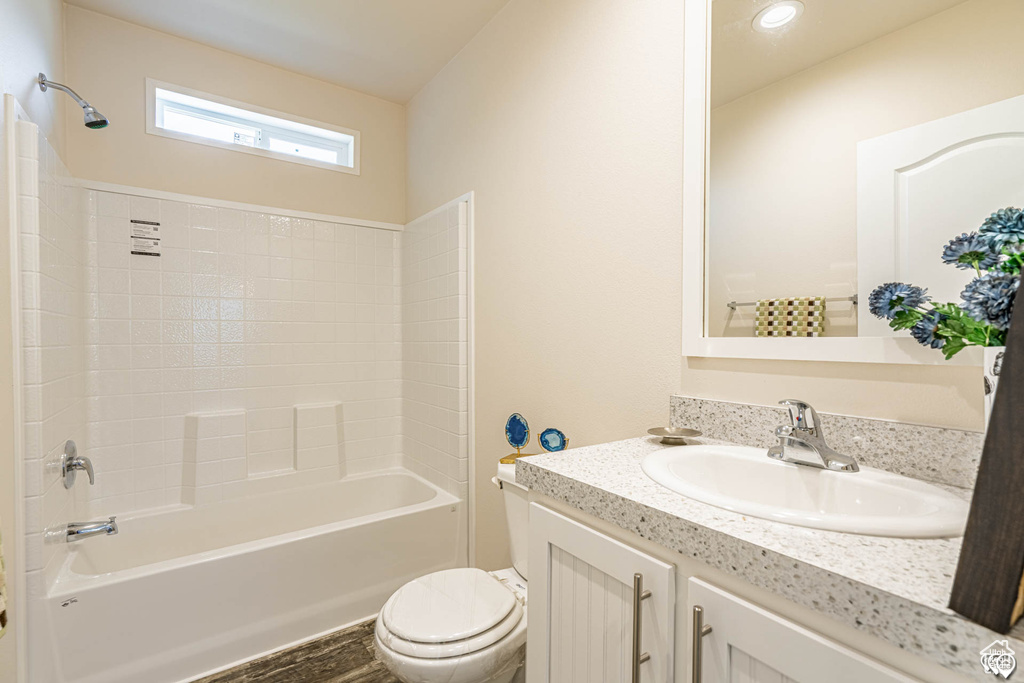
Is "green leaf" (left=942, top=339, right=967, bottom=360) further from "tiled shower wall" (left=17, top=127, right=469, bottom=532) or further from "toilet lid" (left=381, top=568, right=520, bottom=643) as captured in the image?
"tiled shower wall" (left=17, top=127, right=469, bottom=532)

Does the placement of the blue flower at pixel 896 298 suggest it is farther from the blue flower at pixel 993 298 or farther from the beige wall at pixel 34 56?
the beige wall at pixel 34 56

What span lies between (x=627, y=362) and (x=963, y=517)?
2.96ft

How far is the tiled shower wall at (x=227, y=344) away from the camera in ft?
7.42

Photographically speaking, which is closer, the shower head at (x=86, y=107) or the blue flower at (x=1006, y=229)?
the blue flower at (x=1006, y=229)

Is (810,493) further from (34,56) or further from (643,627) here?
(34,56)

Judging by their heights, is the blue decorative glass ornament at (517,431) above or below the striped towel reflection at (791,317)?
below

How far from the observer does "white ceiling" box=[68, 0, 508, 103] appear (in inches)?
84.0

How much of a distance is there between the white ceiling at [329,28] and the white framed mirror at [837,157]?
1339mm

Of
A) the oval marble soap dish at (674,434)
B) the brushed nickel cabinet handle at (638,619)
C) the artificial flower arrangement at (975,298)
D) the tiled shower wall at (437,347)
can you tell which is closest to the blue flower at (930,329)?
the artificial flower arrangement at (975,298)

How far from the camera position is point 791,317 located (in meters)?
1.13

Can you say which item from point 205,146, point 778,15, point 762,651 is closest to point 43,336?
point 205,146

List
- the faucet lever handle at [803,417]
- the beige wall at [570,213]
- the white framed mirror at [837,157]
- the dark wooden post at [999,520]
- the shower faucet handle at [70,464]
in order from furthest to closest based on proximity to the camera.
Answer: the shower faucet handle at [70,464] → the beige wall at [570,213] → the faucet lever handle at [803,417] → the white framed mirror at [837,157] → the dark wooden post at [999,520]

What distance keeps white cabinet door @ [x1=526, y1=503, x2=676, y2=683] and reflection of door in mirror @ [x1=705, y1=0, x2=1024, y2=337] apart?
0.67 metres

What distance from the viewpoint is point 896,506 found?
831 mm
